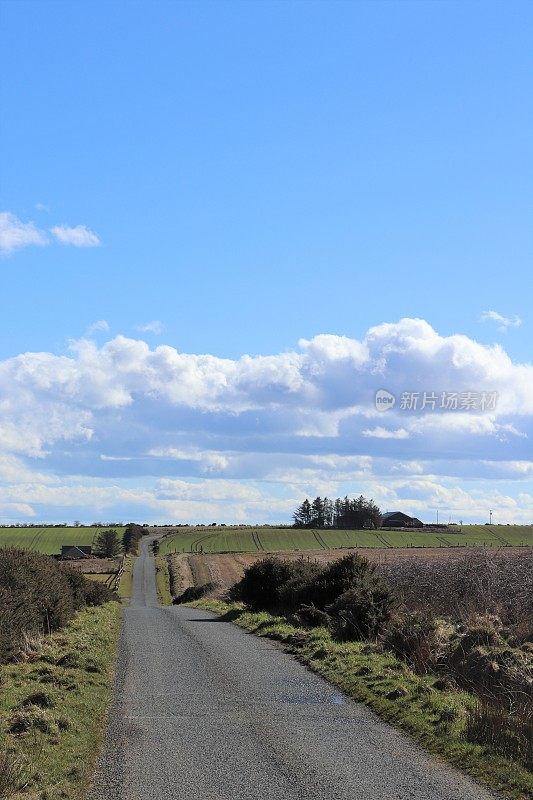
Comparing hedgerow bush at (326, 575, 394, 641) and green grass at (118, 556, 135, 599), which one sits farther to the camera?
green grass at (118, 556, 135, 599)

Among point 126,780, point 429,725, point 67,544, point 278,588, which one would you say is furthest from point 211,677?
point 67,544

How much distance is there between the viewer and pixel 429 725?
11.9 m

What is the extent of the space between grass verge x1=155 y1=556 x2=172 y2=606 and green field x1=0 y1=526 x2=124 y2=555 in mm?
33573

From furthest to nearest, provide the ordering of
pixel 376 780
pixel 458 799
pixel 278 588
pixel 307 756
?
1. pixel 278 588
2. pixel 307 756
3. pixel 376 780
4. pixel 458 799

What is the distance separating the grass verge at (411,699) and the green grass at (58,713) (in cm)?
433

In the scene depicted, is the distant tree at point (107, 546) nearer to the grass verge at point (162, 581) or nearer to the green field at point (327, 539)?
the green field at point (327, 539)

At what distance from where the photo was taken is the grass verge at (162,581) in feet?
250

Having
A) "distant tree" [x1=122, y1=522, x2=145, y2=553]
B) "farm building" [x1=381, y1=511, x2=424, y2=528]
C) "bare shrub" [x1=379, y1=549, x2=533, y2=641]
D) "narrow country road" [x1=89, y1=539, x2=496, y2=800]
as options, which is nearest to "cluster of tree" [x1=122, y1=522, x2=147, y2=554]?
"distant tree" [x1=122, y1=522, x2=145, y2=553]

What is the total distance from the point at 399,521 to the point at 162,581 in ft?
303

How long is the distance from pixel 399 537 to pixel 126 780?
5068 inches

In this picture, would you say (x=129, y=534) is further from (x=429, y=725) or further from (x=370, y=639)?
(x=429, y=725)

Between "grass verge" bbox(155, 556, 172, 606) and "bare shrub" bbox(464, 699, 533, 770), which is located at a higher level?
"bare shrub" bbox(464, 699, 533, 770)

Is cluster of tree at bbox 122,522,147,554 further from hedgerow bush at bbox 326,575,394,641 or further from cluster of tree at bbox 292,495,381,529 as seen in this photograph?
hedgerow bush at bbox 326,575,394,641

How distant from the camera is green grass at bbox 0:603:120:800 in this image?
31.2 feet
